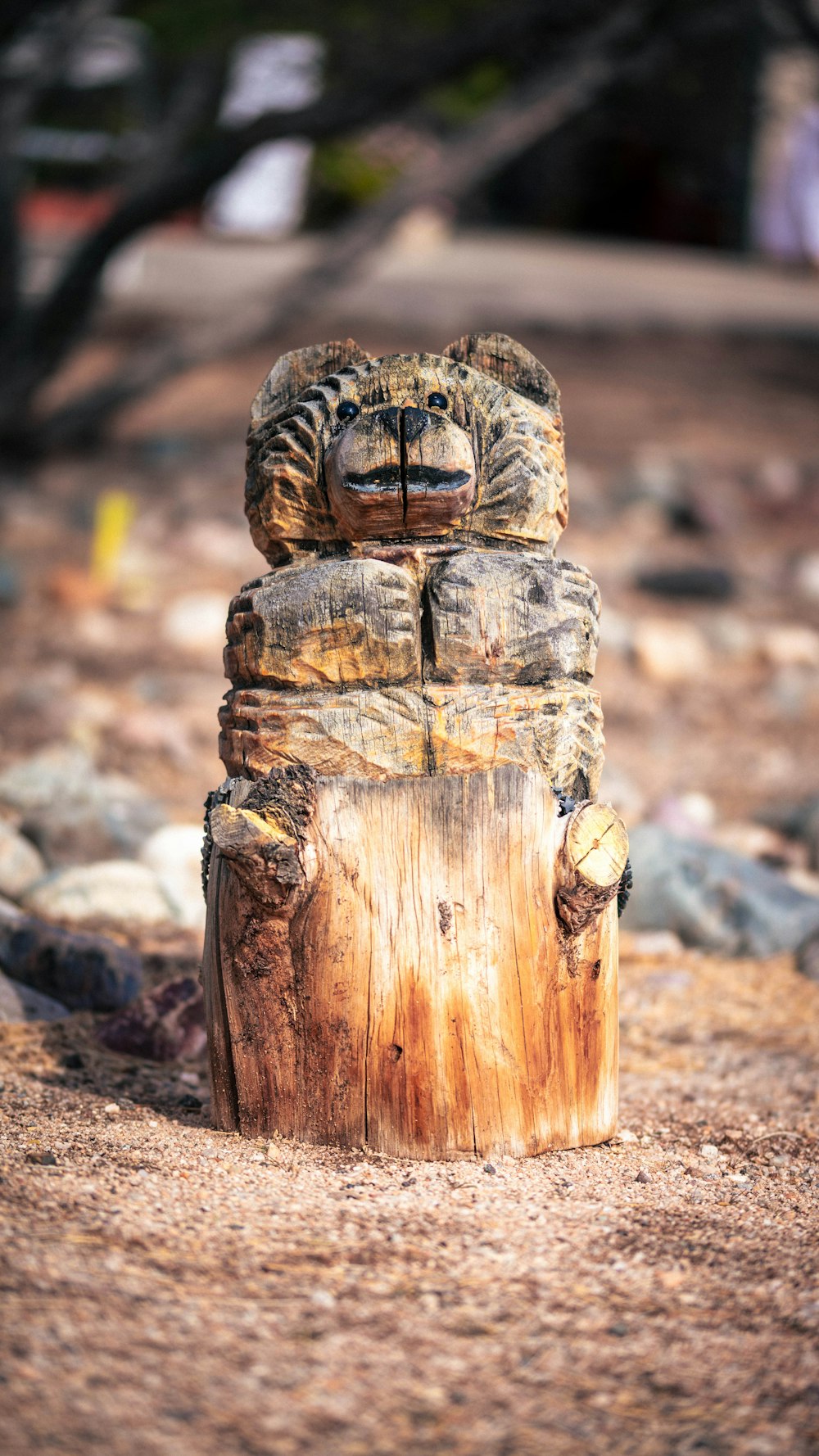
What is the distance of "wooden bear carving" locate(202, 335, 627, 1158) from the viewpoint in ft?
8.90

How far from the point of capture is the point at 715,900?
16.1 ft

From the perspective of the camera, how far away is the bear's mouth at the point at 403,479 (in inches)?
113

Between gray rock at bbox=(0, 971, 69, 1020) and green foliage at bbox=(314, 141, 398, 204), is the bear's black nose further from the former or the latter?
green foliage at bbox=(314, 141, 398, 204)

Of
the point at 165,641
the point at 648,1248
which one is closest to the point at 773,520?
the point at 165,641

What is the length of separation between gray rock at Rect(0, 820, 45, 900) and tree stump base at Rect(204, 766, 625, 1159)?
208 centimetres

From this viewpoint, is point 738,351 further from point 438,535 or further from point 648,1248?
point 648,1248

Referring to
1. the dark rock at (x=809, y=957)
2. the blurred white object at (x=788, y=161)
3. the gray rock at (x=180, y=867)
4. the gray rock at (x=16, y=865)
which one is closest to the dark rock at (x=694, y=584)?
the dark rock at (x=809, y=957)

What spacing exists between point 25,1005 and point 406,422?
1.94 meters

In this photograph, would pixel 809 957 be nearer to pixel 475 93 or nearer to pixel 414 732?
pixel 414 732

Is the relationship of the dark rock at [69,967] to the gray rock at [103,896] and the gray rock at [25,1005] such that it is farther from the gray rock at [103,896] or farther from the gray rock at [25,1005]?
the gray rock at [103,896]

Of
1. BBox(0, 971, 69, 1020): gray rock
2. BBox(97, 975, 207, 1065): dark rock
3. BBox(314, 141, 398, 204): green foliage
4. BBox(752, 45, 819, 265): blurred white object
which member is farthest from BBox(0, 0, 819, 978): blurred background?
BBox(314, 141, 398, 204): green foliage

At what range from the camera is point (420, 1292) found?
2.21m

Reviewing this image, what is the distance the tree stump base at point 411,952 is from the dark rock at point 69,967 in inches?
47.2

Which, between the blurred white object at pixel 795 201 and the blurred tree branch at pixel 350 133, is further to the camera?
the blurred white object at pixel 795 201
